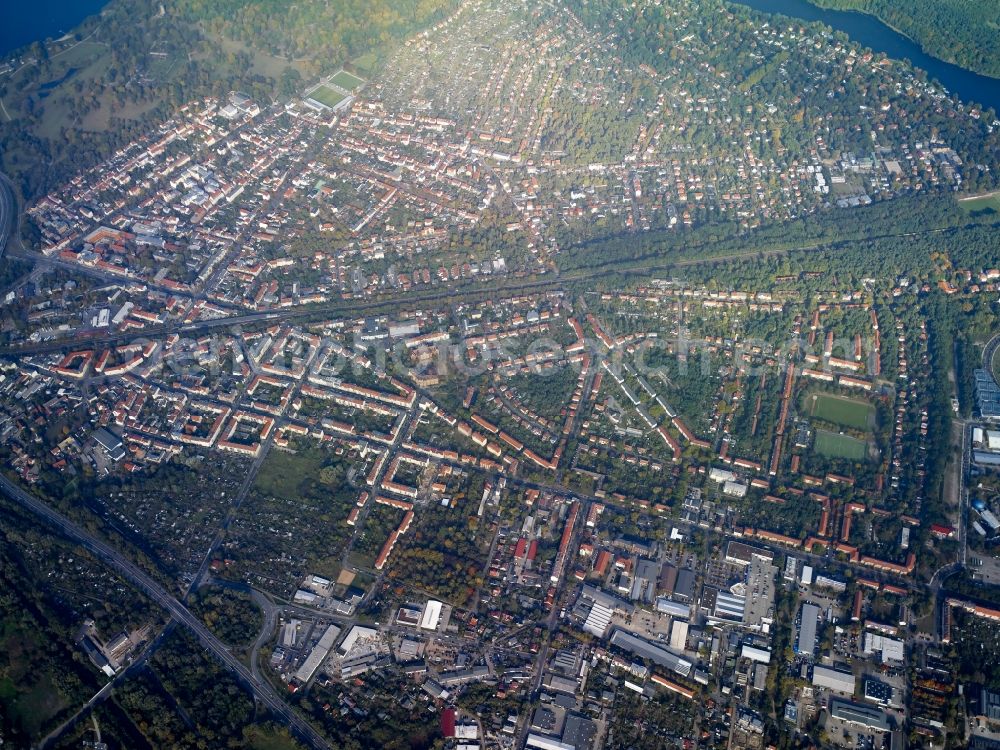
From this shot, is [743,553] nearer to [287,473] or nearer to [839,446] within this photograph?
[839,446]

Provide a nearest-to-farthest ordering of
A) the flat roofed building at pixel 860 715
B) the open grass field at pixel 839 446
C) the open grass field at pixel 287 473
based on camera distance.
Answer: the flat roofed building at pixel 860 715, the open grass field at pixel 287 473, the open grass field at pixel 839 446

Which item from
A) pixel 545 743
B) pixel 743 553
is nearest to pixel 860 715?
pixel 743 553

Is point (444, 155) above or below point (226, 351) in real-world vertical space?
above

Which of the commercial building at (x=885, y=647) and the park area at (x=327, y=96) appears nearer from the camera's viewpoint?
the commercial building at (x=885, y=647)

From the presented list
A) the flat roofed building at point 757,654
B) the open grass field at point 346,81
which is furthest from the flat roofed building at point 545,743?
the open grass field at point 346,81

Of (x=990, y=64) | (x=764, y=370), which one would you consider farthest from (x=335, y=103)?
(x=990, y=64)

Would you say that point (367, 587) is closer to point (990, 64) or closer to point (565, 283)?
point (565, 283)

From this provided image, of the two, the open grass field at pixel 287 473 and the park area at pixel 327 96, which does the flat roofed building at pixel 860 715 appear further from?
the park area at pixel 327 96
